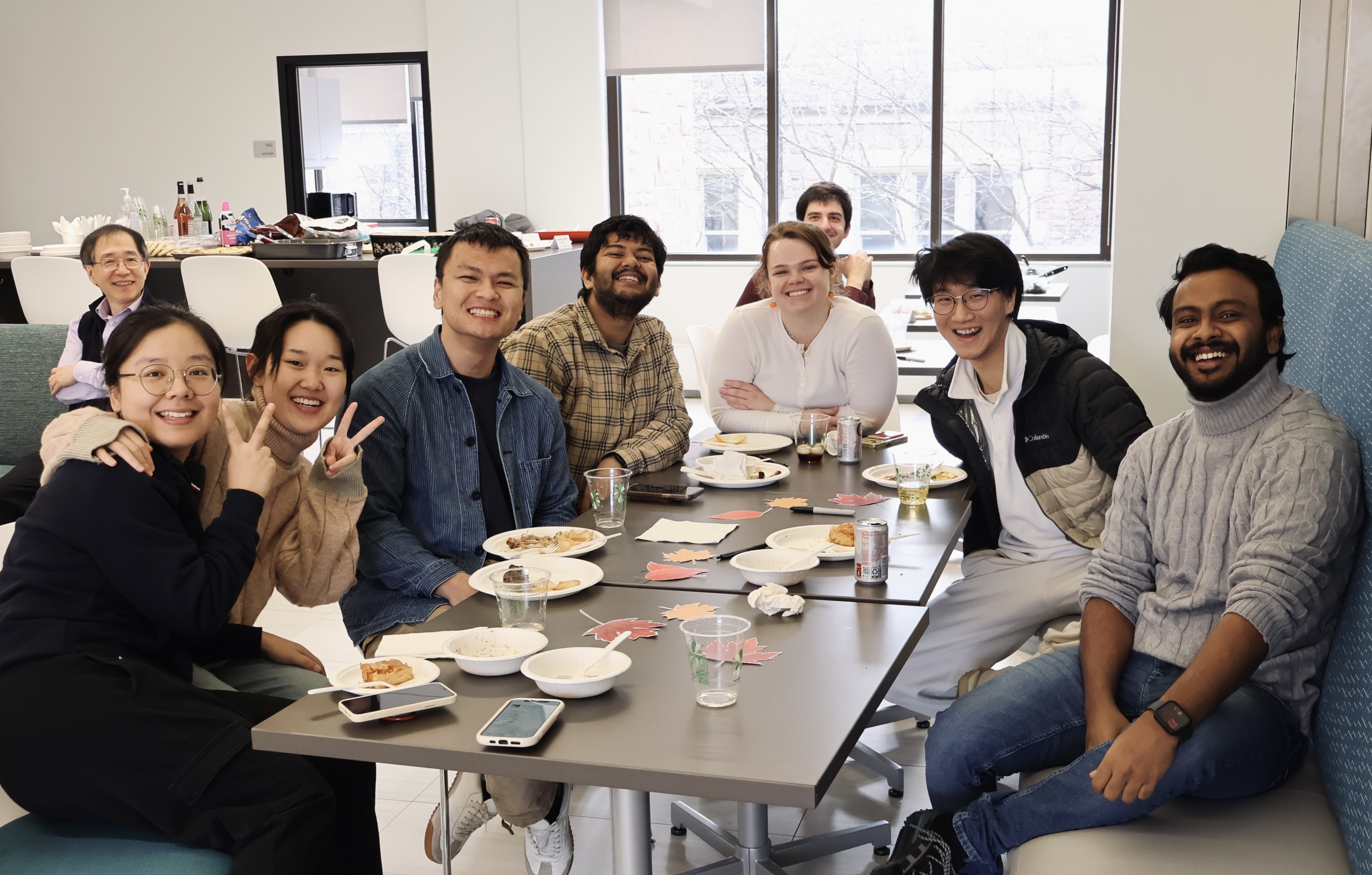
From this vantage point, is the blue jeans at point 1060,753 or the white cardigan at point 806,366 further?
the white cardigan at point 806,366

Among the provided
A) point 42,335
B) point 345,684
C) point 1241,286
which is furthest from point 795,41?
point 345,684

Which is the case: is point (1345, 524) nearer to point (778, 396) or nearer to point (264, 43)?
point (778, 396)

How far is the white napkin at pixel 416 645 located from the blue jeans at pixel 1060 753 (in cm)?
89

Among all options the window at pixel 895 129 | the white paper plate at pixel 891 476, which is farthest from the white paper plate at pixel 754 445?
the window at pixel 895 129

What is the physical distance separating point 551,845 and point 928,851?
0.73 meters

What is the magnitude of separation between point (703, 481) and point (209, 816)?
54.8 inches

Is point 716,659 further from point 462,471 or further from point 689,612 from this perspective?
point 462,471

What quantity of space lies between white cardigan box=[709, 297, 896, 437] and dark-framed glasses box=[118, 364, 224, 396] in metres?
1.72

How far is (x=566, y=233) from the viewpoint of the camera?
6840 mm

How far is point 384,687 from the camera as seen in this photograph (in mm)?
1539

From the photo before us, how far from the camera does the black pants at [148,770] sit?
1.63 meters

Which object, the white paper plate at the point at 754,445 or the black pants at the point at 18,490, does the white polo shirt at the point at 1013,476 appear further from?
the black pants at the point at 18,490

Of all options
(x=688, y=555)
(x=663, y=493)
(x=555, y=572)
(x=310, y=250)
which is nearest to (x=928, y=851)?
(x=688, y=555)

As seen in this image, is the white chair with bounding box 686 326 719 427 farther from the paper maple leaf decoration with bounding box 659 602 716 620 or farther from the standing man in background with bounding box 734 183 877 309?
the paper maple leaf decoration with bounding box 659 602 716 620
